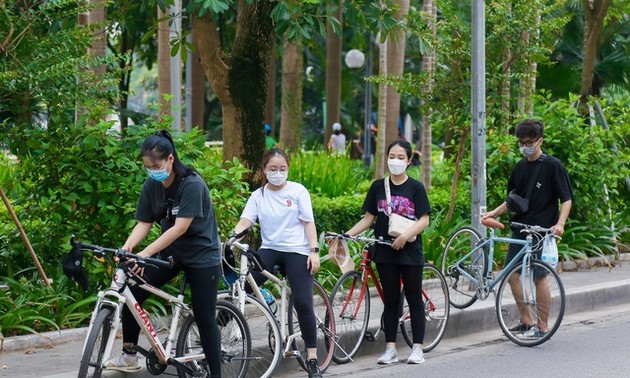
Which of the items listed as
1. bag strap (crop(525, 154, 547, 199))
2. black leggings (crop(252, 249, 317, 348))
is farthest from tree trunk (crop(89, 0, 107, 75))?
bag strap (crop(525, 154, 547, 199))

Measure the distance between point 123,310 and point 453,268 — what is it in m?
4.77

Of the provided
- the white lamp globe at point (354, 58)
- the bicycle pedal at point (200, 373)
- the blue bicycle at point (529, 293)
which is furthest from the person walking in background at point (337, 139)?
the bicycle pedal at point (200, 373)

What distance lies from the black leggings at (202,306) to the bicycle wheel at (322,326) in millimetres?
1054

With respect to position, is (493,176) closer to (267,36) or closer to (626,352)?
(267,36)

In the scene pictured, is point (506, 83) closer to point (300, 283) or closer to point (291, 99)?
point (300, 283)

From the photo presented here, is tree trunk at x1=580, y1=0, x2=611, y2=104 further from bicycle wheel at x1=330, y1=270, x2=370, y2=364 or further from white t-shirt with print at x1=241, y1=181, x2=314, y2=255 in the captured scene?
white t-shirt with print at x1=241, y1=181, x2=314, y2=255

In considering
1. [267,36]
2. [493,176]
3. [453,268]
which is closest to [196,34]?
[267,36]

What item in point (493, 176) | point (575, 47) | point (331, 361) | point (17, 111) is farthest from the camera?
point (575, 47)

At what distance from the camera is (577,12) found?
2525cm

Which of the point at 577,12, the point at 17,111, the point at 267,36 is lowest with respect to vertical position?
the point at 17,111

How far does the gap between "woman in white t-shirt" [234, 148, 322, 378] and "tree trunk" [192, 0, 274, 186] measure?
3547mm

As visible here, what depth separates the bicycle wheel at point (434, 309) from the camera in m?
9.94

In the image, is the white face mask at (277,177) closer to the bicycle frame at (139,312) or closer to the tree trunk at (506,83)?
the bicycle frame at (139,312)

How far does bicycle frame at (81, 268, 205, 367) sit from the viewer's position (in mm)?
7055
